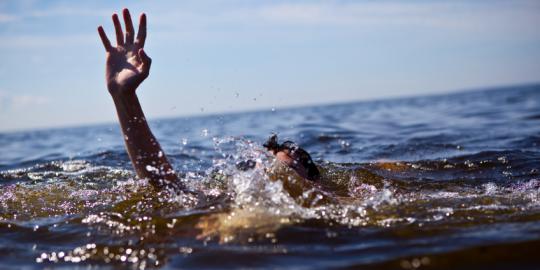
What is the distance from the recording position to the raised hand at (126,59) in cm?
447

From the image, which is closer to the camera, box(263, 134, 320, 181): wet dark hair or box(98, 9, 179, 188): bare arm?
box(98, 9, 179, 188): bare arm

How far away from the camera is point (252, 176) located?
454cm

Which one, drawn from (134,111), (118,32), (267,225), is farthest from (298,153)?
(118,32)

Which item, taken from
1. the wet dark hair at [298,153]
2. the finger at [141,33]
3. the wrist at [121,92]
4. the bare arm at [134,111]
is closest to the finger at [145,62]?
the bare arm at [134,111]

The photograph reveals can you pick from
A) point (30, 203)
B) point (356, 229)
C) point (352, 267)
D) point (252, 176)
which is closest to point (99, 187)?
point (30, 203)

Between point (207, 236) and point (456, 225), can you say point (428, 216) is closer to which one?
point (456, 225)

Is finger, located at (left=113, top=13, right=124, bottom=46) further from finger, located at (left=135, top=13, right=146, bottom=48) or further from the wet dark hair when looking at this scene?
the wet dark hair

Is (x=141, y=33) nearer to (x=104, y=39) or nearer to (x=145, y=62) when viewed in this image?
(x=104, y=39)

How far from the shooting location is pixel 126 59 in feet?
15.3

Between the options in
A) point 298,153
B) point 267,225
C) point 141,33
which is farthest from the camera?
point 298,153

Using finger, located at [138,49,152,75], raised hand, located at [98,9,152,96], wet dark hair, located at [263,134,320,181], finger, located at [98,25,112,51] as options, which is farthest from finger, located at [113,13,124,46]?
wet dark hair, located at [263,134,320,181]

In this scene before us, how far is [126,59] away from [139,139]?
68 cm

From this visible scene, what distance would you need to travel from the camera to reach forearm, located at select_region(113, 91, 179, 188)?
4531 mm

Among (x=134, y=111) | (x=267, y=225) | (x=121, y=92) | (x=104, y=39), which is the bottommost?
(x=267, y=225)
